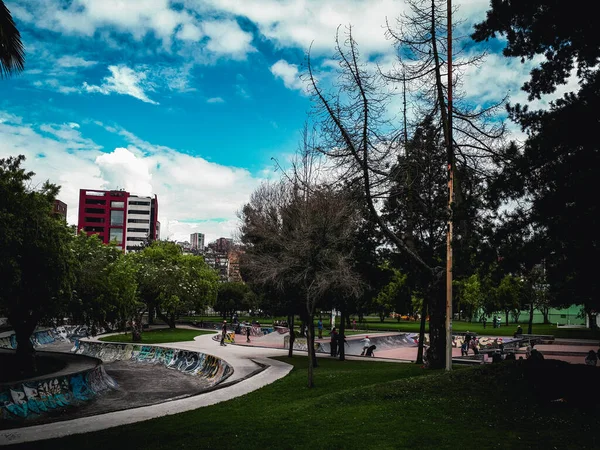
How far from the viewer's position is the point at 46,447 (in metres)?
9.35

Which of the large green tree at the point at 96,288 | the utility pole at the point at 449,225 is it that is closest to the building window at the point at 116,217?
the large green tree at the point at 96,288

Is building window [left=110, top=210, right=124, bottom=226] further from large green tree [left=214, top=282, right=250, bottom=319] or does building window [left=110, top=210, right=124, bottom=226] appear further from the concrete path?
the concrete path

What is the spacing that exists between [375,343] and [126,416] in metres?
29.7

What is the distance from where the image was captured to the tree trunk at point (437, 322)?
1673 cm

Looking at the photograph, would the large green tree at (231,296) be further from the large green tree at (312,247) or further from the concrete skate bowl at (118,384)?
the large green tree at (312,247)

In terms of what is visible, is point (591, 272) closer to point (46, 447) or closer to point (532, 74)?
point (532, 74)

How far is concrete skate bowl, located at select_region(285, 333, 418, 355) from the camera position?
3300cm

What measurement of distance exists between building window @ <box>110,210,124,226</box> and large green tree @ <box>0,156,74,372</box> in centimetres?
10792

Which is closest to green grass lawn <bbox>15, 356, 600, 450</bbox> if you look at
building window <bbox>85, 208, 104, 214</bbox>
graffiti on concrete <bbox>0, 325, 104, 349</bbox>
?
graffiti on concrete <bbox>0, 325, 104, 349</bbox>

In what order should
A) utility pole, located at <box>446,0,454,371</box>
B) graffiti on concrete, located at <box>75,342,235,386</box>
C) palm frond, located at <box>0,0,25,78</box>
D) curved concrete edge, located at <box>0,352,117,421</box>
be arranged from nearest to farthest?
1. palm frond, located at <box>0,0,25,78</box>
2. utility pole, located at <box>446,0,454,371</box>
3. curved concrete edge, located at <box>0,352,117,421</box>
4. graffiti on concrete, located at <box>75,342,235,386</box>

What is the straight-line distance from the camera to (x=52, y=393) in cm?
1817

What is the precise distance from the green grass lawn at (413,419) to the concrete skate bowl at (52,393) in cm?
575

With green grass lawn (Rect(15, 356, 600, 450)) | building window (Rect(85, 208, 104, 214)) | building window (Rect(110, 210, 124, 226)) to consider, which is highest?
building window (Rect(85, 208, 104, 214))

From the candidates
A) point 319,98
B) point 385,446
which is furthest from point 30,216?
point 385,446
